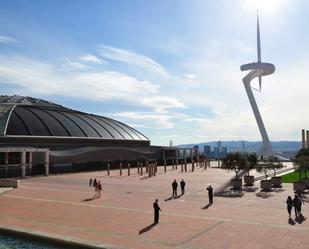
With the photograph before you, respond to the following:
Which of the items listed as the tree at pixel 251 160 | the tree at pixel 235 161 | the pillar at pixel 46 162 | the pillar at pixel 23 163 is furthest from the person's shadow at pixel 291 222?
the pillar at pixel 46 162

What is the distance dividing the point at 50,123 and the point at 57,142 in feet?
14.4

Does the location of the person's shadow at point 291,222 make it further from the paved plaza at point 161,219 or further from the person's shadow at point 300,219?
the person's shadow at point 300,219

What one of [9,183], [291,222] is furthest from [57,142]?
[291,222]

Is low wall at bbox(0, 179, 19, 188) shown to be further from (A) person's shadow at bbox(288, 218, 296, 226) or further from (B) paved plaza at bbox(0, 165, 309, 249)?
(A) person's shadow at bbox(288, 218, 296, 226)

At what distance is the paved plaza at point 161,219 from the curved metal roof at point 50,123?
25.3 m

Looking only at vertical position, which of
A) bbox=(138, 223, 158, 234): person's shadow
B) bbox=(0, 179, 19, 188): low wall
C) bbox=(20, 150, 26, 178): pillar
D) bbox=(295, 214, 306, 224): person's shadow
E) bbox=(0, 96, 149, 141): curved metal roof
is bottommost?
bbox=(138, 223, 158, 234): person's shadow

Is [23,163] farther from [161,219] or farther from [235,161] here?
[161,219]

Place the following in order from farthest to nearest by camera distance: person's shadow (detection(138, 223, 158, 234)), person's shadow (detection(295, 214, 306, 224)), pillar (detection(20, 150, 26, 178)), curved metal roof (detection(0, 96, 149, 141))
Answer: curved metal roof (detection(0, 96, 149, 141)) → pillar (detection(20, 150, 26, 178)) → person's shadow (detection(295, 214, 306, 224)) → person's shadow (detection(138, 223, 158, 234))

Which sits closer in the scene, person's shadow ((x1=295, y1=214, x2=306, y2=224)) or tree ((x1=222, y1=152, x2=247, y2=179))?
person's shadow ((x1=295, y1=214, x2=306, y2=224))

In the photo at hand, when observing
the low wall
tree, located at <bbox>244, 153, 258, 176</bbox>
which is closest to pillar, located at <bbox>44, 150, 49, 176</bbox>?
the low wall

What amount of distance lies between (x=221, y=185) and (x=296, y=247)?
883 inches

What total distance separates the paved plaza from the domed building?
1958 centimetres

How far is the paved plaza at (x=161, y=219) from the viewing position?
16.2 metres

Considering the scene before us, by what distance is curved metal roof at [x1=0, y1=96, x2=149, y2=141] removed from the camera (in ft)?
184
